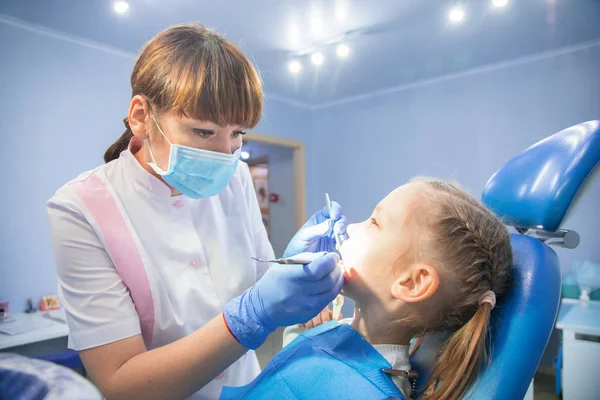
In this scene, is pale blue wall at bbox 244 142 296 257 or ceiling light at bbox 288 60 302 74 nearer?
ceiling light at bbox 288 60 302 74

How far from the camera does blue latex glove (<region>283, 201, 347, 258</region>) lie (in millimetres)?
1274

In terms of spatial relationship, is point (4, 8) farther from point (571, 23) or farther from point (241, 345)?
point (571, 23)

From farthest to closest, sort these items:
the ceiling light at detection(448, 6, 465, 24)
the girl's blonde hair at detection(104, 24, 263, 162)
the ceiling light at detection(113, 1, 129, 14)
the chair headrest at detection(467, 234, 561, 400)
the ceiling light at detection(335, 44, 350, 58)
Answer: the ceiling light at detection(335, 44, 350, 58) → the ceiling light at detection(448, 6, 465, 24) → the ceiling light at detection(113, 1, 129, 14) → the girl's blonde hair at detection(104, 24, 263, 162) → the chair headrest at detection(467, 234, 561, 400)

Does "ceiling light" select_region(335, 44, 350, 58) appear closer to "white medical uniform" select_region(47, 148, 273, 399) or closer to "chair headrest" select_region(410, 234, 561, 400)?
"white medical uniform" select_region(47, 148, 273, 399)

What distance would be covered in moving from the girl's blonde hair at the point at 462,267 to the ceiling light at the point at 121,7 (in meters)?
2.62

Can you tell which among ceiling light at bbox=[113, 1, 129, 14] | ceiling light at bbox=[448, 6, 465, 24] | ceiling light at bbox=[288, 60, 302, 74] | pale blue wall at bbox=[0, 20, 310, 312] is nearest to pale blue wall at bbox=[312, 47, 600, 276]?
ceiling light at bbox=[288, 60, 302, 74]

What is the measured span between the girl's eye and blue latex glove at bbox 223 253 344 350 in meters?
0.40

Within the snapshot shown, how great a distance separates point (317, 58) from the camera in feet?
12.0

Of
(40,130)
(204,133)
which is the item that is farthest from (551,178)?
(40,130)

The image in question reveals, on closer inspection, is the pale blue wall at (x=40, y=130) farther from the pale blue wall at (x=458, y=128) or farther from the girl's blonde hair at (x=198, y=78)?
the pale blue wall at (x=458, y=128)

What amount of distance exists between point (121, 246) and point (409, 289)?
0.75 m

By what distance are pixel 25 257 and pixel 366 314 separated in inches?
107

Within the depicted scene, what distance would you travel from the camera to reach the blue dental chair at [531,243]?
0.85 meters

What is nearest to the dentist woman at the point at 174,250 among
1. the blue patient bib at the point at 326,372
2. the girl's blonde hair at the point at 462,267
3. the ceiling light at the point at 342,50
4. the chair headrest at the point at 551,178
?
the blue patient bib at the point at 326,372
